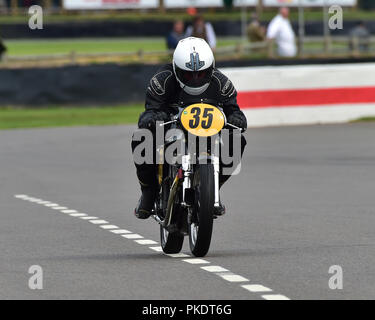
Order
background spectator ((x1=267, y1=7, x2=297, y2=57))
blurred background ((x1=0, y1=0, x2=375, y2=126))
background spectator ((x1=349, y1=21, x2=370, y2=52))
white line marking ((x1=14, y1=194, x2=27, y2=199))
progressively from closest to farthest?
white line marking ((x1=14, y1=194, x2=27, y2=199))
blurred background ((x1=0, y1=0, x2=375, y2=126))
background spectator ((x1=267, y1=7, x2=297, y2=57))
background spectator ((x1=349, y1=21, x2=370, y2=52))

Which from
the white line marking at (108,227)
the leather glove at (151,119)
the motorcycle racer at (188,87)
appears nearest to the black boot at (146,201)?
the motorcycle racer at (188,87)

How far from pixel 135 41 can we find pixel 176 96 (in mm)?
46846

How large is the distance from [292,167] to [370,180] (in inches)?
77.7

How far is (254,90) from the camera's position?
24.7 m

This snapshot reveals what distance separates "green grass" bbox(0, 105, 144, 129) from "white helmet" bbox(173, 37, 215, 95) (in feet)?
54.3

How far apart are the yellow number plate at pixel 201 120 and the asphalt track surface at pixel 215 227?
0.99m

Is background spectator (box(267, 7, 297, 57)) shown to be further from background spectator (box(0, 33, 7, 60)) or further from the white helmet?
the white helmet

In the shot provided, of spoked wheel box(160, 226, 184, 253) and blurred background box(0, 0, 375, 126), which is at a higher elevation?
blurred background box(0, 0, 375, 126)

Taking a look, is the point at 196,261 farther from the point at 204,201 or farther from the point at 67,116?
the point at 67,116

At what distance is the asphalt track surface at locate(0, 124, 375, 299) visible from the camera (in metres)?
9.09

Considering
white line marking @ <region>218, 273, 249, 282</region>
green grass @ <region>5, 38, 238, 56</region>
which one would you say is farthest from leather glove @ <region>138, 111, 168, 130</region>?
green grass @ <region>5, 38, 238, 56</region>

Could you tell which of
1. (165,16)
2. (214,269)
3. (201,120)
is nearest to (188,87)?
(201,120)
